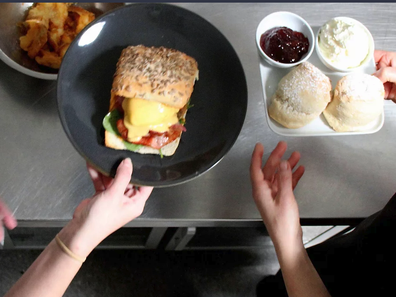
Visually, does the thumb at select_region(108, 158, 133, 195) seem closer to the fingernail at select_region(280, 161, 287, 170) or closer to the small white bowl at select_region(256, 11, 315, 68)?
the fingernail at select_region(280, 161, 287, 170)

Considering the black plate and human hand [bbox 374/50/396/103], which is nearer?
the black plate

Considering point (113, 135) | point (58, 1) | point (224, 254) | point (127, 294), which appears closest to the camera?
point (113, 135)

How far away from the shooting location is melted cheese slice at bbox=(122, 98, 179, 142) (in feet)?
3.10

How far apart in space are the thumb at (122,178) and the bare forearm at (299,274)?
408mm

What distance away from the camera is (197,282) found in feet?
5.79

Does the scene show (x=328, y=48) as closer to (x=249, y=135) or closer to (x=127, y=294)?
(x=249, y=135)

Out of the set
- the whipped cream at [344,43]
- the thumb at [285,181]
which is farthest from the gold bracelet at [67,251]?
the whipped cream at [344,43]

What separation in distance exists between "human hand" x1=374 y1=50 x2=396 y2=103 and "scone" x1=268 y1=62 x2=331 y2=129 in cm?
18

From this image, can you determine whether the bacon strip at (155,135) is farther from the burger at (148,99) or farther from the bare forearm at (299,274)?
the bare forearm at (299,274)

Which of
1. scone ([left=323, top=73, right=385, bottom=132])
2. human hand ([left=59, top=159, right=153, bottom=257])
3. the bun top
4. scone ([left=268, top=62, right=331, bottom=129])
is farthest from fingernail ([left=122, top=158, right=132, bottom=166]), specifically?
scone ([left=323, top=73, right=385, bottom=132])

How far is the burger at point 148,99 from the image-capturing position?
3.11ft

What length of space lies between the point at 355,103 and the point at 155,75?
21.7 inches

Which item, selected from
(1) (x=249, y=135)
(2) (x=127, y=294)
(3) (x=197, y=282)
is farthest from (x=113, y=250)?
(1) (x=249, y=135)

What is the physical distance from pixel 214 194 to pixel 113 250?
0.86m
